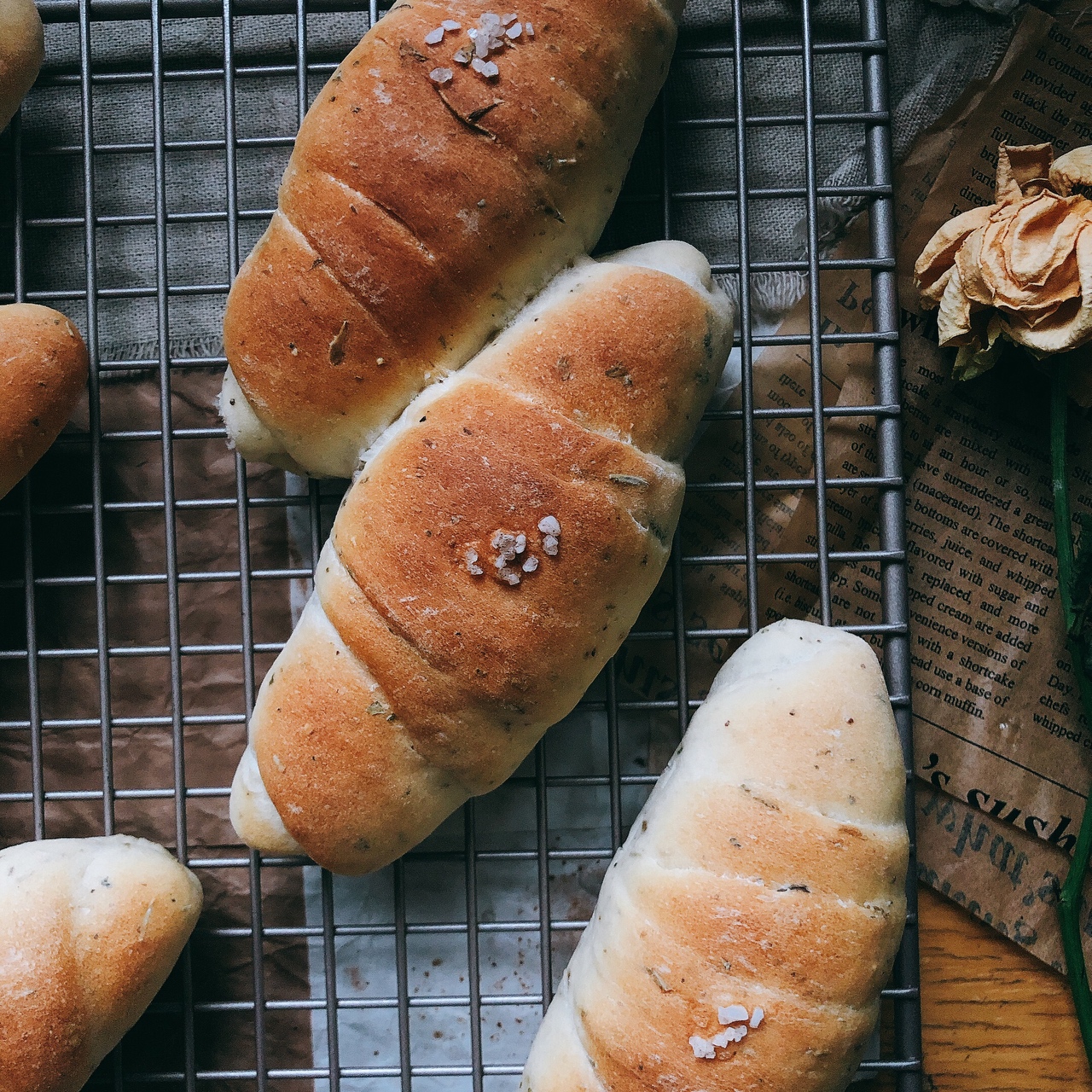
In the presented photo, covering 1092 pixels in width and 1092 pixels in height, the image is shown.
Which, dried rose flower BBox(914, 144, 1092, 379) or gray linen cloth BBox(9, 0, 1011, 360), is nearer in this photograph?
dried rose flower BBox(914, 144, 1092, 379)

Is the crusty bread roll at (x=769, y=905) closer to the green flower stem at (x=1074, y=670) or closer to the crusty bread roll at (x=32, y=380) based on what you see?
the green flower stem at (x=1074, y=670)

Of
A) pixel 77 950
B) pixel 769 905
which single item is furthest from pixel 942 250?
pixel 77 950

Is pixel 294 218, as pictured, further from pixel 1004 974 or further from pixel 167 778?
pixel 1004 974

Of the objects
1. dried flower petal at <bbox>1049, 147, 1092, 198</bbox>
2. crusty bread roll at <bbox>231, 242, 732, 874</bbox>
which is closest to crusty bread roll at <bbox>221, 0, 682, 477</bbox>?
crusty bread roll at <bbox>231, 242, 732, 874</bbox>

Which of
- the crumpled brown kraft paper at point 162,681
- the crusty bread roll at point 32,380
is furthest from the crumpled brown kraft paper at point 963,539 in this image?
the crusty bread roll at point 32,380

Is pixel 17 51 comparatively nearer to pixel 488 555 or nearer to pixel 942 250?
pixel 488 555

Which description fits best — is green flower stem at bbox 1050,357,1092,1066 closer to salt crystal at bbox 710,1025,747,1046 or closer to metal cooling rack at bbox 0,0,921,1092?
metal cooling rack at bbox 0,0,921,1092
